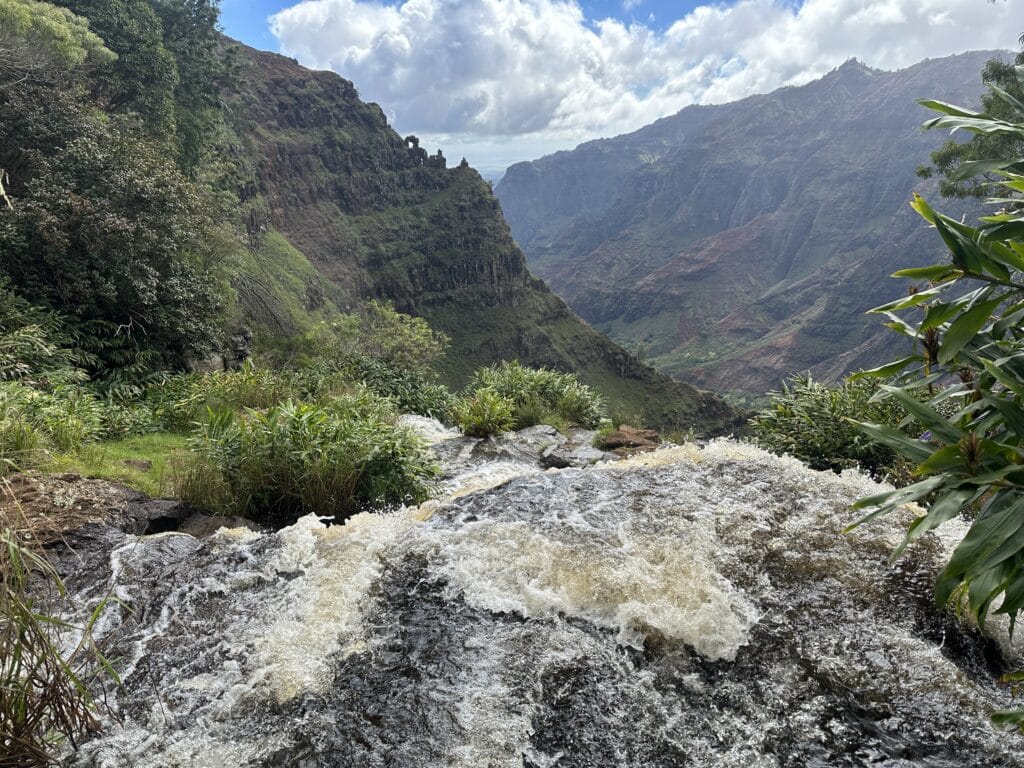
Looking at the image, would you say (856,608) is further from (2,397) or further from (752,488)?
(2,397)

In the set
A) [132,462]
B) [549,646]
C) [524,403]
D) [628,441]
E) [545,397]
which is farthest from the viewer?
[545,397]

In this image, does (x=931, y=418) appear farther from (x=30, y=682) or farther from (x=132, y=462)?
(x=132, y=462)

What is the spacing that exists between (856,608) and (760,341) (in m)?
172

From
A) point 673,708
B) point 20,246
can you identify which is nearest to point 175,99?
point 20,246

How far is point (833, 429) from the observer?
23.3 ft

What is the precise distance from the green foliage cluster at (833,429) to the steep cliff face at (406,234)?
53437 millimetres

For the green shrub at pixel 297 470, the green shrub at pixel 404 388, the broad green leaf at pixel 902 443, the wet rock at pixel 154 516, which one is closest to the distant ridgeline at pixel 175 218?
the green shrub at pixel 404 388

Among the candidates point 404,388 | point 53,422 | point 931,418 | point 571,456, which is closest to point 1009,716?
point 931,418

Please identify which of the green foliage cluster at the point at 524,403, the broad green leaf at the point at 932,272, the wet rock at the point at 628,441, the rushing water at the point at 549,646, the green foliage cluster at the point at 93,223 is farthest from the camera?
the green foliage cluster at the point at 93,223

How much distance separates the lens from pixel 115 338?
11953mm

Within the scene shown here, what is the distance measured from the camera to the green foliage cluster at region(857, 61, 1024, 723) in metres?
1.63

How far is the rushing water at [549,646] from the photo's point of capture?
9.64ft

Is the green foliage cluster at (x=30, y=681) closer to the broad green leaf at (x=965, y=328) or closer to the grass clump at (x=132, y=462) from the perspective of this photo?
the broad green leaf at (x=965, y=328)

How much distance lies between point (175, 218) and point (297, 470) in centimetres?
1073
